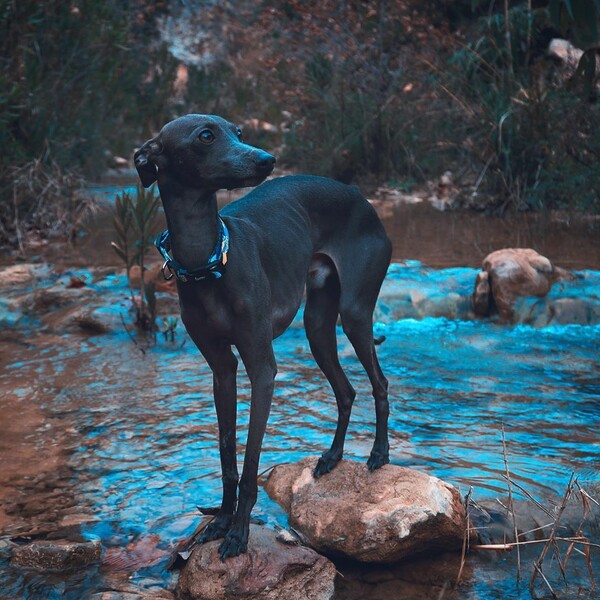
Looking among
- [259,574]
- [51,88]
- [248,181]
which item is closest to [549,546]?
[259,574]

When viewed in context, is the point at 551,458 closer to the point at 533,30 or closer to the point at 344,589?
the point at 344,589

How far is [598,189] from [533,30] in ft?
14.2

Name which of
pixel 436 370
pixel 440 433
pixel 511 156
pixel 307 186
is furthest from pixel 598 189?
pixel 307 186

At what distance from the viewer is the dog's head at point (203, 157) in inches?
118

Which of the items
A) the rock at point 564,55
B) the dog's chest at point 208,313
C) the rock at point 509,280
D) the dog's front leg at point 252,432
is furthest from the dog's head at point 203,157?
the rock at point 564,55

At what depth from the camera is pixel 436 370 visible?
6305 millimetres

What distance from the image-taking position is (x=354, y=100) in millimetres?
13234

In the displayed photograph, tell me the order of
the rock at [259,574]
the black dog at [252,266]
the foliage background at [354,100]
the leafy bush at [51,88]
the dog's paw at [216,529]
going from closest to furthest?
the black dog at [252,266]
the rock at [259,574]
the dog's paw at [216,529]
the leafy bush at [51,88]
the foliage background at [354,100]

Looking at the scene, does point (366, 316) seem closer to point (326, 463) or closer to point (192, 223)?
point (326, 463)

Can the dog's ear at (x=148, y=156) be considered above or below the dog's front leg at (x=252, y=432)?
above

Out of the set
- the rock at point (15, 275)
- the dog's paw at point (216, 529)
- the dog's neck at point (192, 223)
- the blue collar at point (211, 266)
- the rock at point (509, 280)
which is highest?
the dog's neck at point (192, 223)

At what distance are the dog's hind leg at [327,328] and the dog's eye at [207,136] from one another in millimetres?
1087

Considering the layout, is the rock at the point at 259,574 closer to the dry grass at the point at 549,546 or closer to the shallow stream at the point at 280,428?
the shallow stream at the point at 280,428

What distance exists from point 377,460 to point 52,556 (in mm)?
1415
